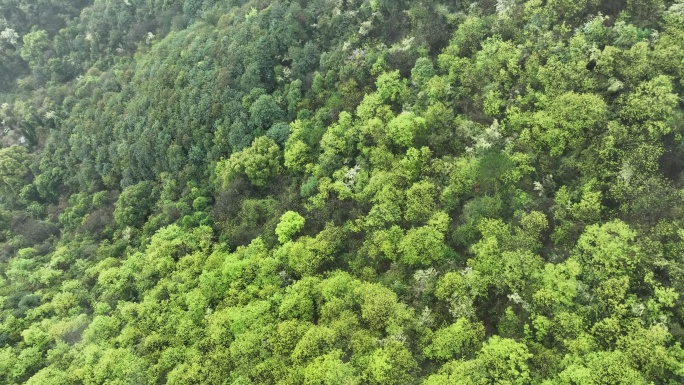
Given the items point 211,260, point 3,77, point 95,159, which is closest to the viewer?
point 211,260

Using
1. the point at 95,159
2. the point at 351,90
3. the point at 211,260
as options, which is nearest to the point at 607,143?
the point at 351,90

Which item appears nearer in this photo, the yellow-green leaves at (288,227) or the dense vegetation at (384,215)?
the dense vegetation at (384,215)

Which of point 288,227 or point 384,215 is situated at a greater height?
Result: point 384,215

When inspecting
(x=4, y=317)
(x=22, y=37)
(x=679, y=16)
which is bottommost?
(x=4, y=317)

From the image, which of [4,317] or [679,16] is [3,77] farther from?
[679,16]

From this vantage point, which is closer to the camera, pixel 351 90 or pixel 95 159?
pixel 351 90

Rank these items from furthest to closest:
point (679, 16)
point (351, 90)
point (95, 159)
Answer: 1. point (95, 159)
2. point (351, 90)
3. point (679, 16)

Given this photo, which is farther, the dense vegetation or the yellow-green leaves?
the yellow-green leaves

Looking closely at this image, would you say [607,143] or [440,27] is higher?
[440,27]
